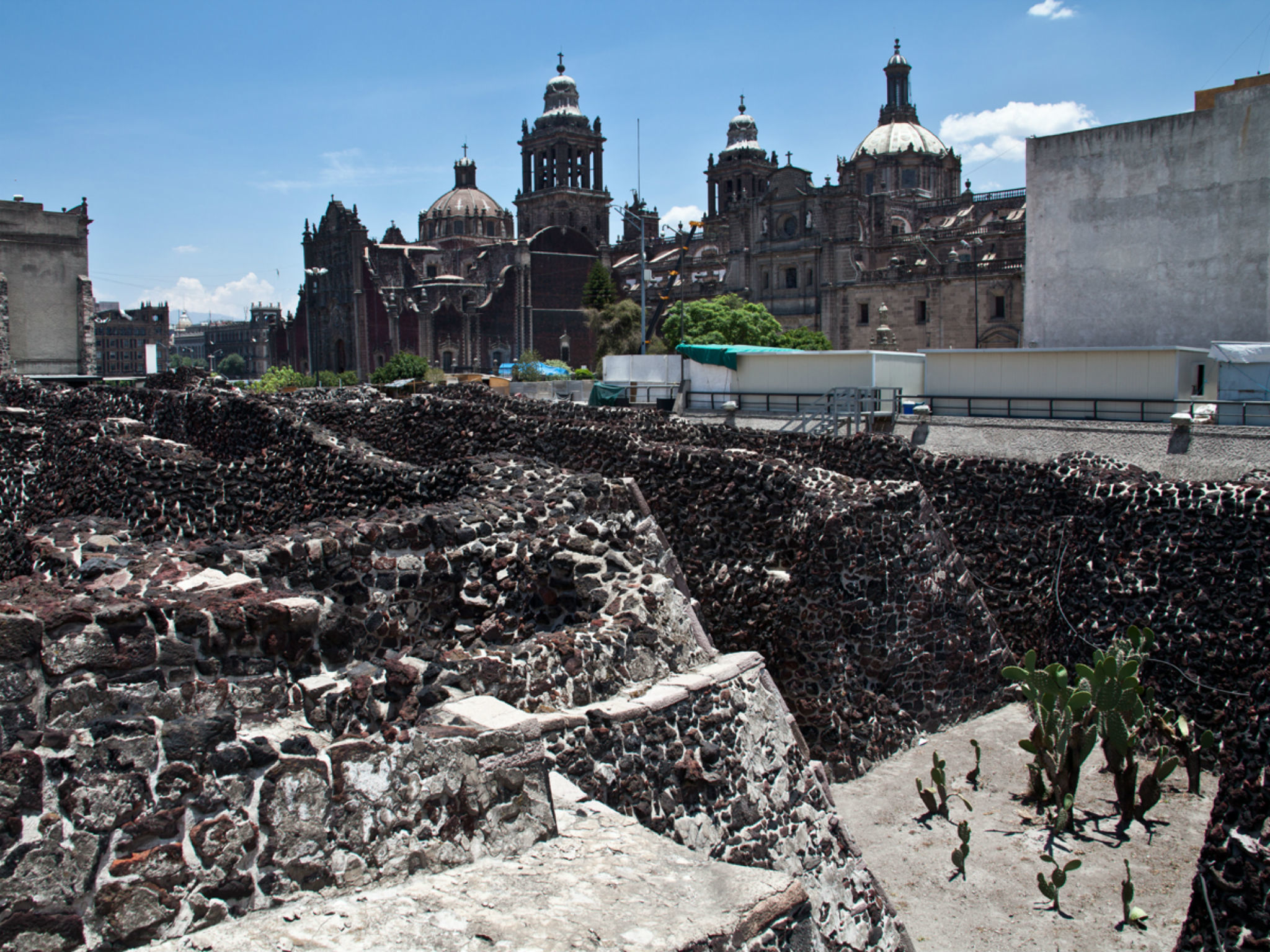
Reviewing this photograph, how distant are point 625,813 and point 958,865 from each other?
14.0 ft

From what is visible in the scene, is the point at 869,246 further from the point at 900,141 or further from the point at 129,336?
the point at 129,336

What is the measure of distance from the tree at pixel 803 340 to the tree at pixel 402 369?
19.4 m

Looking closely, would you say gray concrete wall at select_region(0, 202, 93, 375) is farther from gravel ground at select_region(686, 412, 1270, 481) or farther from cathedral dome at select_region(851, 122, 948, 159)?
cathedral dome at select_region(851, 122, 948, 159)

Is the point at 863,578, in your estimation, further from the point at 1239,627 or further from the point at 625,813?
the point at 625,813

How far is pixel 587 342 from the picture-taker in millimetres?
75938

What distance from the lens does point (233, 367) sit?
5517 inches

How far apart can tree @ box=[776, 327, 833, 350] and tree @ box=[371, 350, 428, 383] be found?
63.5 ft

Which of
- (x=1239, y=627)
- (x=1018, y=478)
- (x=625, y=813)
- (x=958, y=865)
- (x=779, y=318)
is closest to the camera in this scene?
(x=625, y=813)

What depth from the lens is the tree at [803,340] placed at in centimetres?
5151

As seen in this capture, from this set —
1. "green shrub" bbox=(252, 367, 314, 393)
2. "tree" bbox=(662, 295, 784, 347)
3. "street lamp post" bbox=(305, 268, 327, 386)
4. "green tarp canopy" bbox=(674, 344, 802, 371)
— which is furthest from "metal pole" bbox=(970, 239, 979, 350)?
"street lamp post" bbox=(305, 268, 327, 386)

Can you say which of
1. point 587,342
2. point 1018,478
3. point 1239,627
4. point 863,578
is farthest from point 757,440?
point 587,342

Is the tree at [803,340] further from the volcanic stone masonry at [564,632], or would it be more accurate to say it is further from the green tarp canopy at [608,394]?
the volcanic stone masonry at [564,632]

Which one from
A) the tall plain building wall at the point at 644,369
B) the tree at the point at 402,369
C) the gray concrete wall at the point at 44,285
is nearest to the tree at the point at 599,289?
the tree at the point at 402,369

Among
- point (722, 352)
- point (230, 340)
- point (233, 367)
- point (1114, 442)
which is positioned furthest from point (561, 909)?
point (230, 340)
